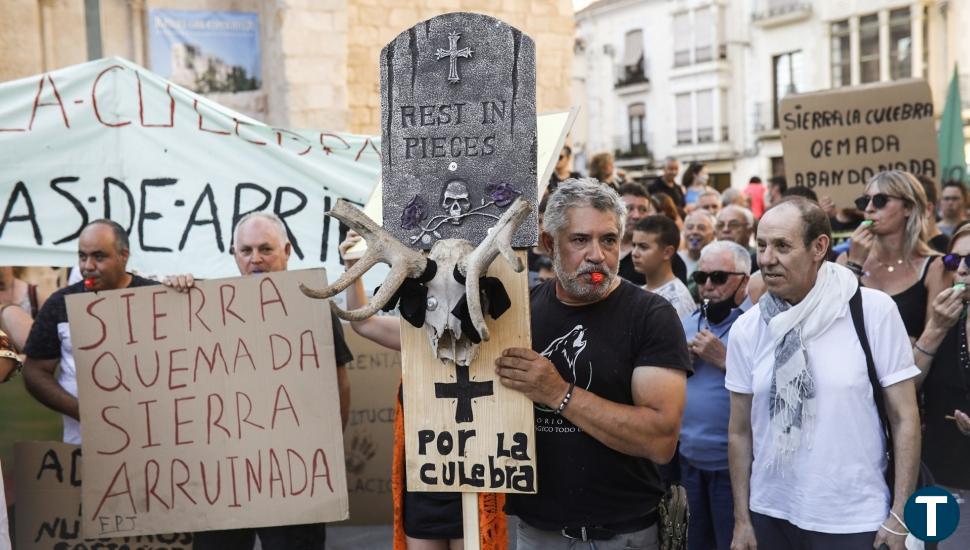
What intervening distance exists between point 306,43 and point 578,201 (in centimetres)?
875

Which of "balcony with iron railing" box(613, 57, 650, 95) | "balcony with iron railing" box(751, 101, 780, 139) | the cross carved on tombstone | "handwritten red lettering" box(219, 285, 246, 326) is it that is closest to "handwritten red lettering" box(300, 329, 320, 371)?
"handwritten red lettering" box(219, 285, 246, 326)

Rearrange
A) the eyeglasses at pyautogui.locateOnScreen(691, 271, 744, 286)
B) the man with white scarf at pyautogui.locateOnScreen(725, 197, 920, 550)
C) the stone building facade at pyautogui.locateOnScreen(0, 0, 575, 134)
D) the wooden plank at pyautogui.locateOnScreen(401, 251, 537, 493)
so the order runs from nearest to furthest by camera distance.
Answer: the wooden plank at pyautogui.locateOnScreen(401, 251, 537, 493) → the man with white scarf at pyautogui.locateOnScreen(725, 197, 920, 550) → the eyeglasses at pyautogui.locateOnScreen(691, 271, 744, 286) → the stone building facade at pyautogui.locateOnScreen(0, 0, 575, 134)

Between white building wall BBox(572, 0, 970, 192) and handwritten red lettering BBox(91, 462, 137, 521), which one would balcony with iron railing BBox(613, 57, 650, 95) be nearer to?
white building wall BBox(572, 0, 970, 192)

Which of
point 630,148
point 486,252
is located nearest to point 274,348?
point 486,252

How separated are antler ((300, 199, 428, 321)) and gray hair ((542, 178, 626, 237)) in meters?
0.45

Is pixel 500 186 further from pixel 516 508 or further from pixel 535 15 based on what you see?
pixel 535 15

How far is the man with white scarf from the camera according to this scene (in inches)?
119

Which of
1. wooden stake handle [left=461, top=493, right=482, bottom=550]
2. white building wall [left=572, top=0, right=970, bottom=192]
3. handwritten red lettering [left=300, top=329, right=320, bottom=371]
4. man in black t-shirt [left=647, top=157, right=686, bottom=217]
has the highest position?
white building wall [left=572, top=0, right=970, bottom=192]

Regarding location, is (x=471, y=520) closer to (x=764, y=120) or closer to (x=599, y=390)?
(x=599, y=390)

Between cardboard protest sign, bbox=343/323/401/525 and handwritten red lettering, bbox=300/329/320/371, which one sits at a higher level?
handwritten red lettering, bbox=300/329/320/371

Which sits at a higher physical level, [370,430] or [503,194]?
[503,194]

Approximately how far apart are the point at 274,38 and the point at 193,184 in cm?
627

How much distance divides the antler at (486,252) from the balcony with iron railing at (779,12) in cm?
3590

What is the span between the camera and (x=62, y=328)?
4.21 m
